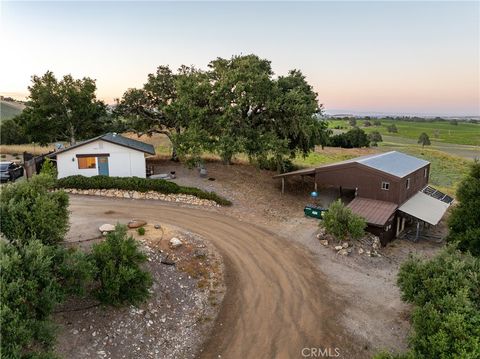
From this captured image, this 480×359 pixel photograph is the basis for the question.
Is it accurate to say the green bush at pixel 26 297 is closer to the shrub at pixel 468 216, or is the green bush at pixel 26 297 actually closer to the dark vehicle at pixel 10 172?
the shrub at pixel 468 216

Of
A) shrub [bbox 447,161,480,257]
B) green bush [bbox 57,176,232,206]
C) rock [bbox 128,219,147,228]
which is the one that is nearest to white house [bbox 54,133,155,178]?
green bush [bbox 57,176,232,206]

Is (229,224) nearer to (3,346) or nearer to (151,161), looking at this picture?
(3,346)

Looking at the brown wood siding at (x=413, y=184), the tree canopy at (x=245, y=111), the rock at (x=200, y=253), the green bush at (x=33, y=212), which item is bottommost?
the rock at (x=200, y=253)

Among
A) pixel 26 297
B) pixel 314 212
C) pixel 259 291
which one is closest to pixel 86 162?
pixel 314 212

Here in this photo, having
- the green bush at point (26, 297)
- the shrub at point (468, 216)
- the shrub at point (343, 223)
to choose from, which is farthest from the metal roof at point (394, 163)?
the green bush at point (26, 297)

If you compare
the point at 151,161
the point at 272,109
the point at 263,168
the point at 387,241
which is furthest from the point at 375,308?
the point at 151,161
